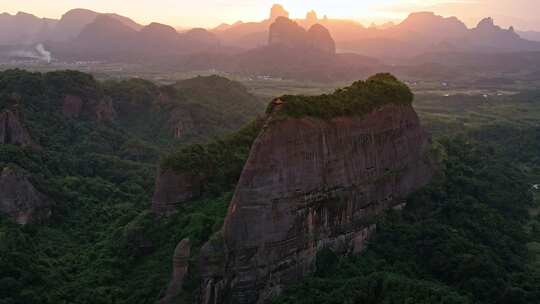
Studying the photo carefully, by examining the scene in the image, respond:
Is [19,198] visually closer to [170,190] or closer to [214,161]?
[170,190]

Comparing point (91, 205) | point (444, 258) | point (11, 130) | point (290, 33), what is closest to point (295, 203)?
point (444, 258)

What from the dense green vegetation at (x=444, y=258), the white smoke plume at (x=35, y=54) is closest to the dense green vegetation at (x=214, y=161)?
the dense green vegetation at (x=444, y=258)

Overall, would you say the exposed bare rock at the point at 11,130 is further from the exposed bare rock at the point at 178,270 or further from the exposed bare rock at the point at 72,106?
the exposed bare rock at the point at 178,270

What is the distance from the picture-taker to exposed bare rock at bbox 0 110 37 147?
3859 centimetres

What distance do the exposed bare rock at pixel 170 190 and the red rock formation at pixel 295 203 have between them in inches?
215

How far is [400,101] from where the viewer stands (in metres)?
32.1

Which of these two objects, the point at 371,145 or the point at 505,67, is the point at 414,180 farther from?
the point at 505,67

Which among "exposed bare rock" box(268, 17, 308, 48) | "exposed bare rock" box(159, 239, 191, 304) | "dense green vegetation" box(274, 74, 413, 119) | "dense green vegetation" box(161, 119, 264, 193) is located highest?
"exposed bare rock" box(268, 17, 308, 48)

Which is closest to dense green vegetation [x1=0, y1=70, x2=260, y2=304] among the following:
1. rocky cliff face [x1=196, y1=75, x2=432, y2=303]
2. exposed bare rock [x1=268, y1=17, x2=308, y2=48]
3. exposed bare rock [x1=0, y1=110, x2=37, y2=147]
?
exposed bare rock [x1=0, y1=110, x2=37, y2=147]

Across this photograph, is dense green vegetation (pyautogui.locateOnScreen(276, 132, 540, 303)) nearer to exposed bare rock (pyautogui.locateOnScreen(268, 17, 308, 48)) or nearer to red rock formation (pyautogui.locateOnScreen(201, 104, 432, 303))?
red rock formation (pyautogui.locateOnScreen(201, 104, 432, 303))

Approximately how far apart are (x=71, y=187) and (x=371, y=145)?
63.7ft

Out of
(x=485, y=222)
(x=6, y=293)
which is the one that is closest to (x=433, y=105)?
(x=485, y=222)

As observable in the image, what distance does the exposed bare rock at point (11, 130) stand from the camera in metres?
38.6

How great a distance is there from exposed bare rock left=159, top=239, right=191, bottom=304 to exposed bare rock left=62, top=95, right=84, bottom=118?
3617 cm
